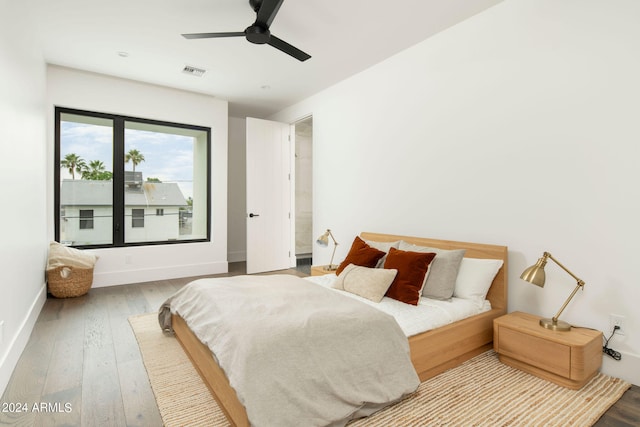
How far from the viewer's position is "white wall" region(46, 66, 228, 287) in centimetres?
413

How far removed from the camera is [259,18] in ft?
8.66

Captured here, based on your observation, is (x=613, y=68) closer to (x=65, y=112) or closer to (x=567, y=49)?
(x=567, y=49)

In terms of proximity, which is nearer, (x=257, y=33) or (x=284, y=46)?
(x=257, y=33)

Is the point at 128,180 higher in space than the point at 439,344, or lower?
higher

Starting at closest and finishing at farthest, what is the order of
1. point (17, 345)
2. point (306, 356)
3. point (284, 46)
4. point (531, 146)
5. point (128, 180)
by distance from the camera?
point (306, 356)
point (17, 345)
point (531, 146)
point (284, 46)
point (128, 180)

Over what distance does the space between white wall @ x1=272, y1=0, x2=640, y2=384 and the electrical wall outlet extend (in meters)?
0.03

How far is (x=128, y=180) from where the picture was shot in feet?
15.4

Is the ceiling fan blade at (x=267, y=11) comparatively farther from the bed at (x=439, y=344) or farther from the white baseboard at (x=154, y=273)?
the white baseboard at (x=154, y=273)

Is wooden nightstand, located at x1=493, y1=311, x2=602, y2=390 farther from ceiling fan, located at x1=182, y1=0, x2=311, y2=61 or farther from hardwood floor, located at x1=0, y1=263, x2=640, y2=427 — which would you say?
ceiling fan, located at x1=182, y1=0, x2=311, y2=61

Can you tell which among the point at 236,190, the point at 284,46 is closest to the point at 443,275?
the point at 284,46

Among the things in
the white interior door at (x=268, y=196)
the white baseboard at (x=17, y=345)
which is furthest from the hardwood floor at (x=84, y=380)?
the white interior door at (x=268, y=196)

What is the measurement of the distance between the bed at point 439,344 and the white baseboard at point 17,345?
1.00 m

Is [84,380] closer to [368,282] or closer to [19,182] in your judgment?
[19,182]

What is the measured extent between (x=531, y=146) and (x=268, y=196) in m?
3.76
